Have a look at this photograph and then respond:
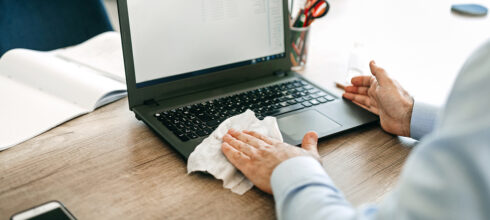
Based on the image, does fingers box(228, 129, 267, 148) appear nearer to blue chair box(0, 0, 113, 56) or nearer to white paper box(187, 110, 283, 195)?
white paper box(187, 110, 283, 195)

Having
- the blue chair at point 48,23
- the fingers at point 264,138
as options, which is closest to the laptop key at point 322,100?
the fingers at point 264,138

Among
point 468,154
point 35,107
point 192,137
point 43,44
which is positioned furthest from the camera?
point 43,44

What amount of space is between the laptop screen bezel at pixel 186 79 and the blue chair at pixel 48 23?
0.80 metres

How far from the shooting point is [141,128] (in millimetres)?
890

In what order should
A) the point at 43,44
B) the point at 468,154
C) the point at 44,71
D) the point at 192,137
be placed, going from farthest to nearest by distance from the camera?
1. the point at 43,44
2. the point at 44,71
3. the point at 192,137
4. the point at 468,154

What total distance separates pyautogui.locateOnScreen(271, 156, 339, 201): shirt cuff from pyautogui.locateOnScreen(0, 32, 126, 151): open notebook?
53cm

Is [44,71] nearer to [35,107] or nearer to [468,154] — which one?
[35,107]

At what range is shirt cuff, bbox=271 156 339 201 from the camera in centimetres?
61

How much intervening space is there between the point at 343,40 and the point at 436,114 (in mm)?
750

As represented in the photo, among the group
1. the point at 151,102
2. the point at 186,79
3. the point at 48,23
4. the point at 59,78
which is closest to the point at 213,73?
the point at 186,79

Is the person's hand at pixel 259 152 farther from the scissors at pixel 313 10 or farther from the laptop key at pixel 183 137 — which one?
the scissors at pixel 313 10

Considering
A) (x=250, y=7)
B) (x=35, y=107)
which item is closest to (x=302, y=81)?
(x=250, y=7)

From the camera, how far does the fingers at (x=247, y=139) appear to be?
75 cm

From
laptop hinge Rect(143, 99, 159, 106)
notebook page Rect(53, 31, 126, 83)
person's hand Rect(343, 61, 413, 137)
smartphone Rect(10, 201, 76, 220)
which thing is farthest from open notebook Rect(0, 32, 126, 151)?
person's hand Rect(343, 61, 413, 137)
